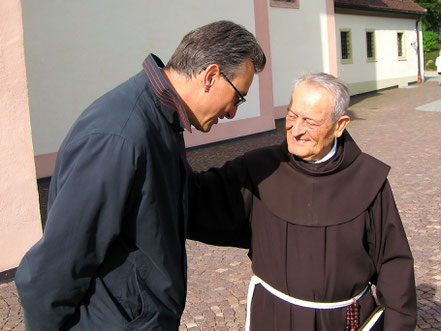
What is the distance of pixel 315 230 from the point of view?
233 cm

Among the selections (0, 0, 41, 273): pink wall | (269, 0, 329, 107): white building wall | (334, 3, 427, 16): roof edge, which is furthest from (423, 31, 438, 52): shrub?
(0, 0, 41, 273): pink wall

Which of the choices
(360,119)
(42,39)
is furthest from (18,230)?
(360,119)

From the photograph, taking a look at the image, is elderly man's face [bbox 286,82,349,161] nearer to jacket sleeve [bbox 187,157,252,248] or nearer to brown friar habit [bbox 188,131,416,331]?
brown friar habit [bbox 188,131,416,331]

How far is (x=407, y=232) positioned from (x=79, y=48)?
7.23 metres

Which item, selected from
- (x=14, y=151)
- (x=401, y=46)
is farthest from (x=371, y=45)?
(x=14, y=151)

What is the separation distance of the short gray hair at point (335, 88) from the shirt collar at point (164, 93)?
2.56 feet

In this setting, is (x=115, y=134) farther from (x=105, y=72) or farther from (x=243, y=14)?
(x=243, y=14)

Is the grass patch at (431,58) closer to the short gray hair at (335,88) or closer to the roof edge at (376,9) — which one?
the roof edge at (376,9)

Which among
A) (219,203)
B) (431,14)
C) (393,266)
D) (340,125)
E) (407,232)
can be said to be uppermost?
(431,14)

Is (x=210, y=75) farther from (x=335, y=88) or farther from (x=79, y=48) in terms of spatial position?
(x=79, y=48)

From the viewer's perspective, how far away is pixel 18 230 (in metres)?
5.43

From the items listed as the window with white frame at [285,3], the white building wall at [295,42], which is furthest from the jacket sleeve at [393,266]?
the window with white frame at [285,3]

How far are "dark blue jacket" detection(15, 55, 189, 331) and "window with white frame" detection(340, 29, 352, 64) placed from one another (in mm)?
22598

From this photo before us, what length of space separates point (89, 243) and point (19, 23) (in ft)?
14.0
